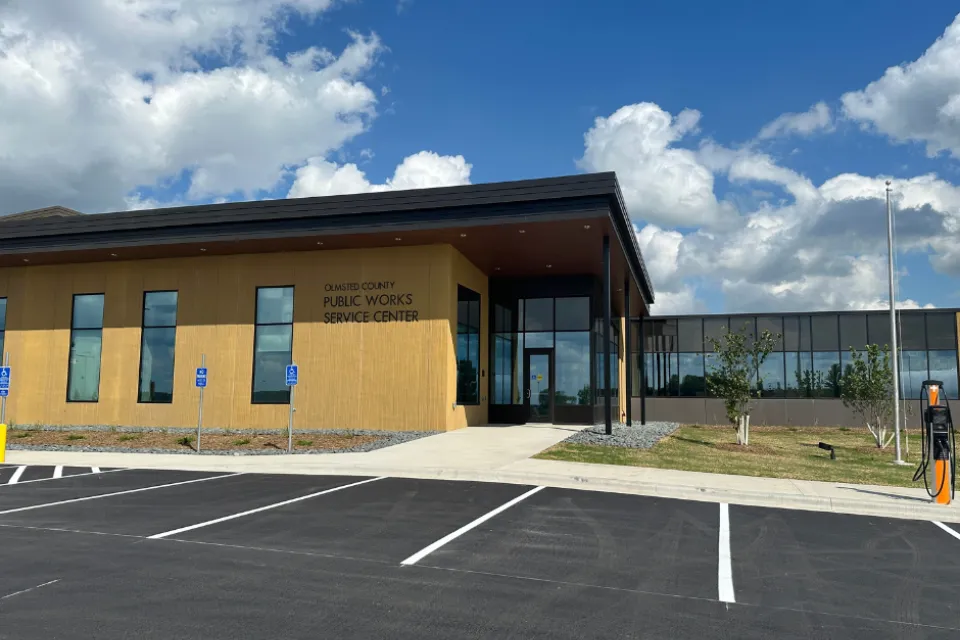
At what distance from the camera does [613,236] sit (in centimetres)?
2070

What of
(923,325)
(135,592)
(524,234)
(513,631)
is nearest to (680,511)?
(513,631)

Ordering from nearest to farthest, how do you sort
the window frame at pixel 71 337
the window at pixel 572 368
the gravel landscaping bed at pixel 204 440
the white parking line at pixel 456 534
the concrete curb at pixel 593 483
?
the white parking line at pixel 456 534 → the concrete curb at pixel 593 483 → the gravel landscaping bed at pixel 204 440 → the window frame at pixel 71 337 → the window at pixel 572 368

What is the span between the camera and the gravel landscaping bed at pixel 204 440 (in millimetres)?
17984

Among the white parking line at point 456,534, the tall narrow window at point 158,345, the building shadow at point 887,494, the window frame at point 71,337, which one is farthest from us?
the window frame at point 71,337

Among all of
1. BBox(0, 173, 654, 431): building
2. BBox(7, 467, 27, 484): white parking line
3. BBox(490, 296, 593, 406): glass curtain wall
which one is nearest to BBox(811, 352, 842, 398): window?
BBox(0, 173, 654, 431): building

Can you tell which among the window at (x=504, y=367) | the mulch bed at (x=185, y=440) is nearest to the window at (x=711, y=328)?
the window at (x=504, y=367)

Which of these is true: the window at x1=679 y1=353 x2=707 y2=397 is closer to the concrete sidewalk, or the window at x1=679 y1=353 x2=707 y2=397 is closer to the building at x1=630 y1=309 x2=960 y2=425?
the building at x1=630 y1=309 x2=960 y2=425

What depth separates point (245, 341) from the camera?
78.1 ft

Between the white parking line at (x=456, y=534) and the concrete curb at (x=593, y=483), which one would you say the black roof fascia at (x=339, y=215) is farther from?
the white parking line at (x=456, y=534)

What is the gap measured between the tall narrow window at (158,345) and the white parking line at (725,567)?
68.5 feet

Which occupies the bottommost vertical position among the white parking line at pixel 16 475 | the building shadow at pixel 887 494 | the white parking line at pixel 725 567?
the white parking line at pixel 16 475

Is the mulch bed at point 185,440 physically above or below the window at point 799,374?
below

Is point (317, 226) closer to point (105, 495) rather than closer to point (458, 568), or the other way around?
point (105, 495)

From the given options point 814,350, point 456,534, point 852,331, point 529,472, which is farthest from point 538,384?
point 456,534
